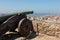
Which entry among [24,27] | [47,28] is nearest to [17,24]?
[24,27]

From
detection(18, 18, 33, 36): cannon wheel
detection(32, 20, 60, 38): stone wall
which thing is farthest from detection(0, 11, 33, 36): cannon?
detection(32, 20, 60, 38): stone wall

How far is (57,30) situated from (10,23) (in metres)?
2.62

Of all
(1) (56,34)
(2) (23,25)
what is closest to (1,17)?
(2) (23,25)

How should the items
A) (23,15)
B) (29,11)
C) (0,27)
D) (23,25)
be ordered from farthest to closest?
(29,11), (23,15), (23,25), (0,27)

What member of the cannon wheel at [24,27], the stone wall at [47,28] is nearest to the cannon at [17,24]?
the cannon wheel at [24,27]

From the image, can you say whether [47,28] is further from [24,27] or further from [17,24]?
[17,24]

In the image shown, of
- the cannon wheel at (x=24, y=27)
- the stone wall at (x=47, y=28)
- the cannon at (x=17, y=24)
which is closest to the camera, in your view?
the cannon at (x=17, y=24)

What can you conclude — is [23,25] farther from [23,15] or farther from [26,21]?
[23,15]

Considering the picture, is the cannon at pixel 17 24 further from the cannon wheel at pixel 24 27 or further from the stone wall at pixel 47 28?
the stone wall at pixel 47 28

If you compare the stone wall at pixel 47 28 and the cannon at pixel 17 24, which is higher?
the cannon at pixel 17 24

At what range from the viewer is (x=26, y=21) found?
8.41 metres

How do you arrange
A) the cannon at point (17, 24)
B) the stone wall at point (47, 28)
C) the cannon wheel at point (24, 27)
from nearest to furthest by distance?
the cannon at point (17, 24) < the cannon wheel at point (24, 27) < the stone wall at point (47, 28)

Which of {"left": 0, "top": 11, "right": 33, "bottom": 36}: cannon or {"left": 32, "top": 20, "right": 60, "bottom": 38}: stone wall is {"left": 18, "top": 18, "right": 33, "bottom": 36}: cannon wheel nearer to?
{"left": 0, "top": 11, "right": 33, "bottom": 36}: cannon

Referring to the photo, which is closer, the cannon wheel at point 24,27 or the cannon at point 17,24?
the cannon at point 17,24
